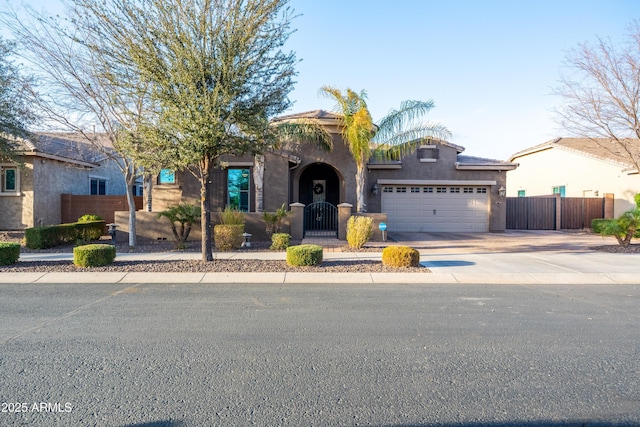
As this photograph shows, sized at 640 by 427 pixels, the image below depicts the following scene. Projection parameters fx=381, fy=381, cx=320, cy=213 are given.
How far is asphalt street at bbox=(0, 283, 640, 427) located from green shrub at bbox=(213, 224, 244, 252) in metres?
5.59

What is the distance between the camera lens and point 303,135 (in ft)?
54.4

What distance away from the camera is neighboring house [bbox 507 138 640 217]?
2192cm

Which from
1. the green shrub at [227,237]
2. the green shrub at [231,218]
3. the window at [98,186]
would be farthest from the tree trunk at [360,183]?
the window at [98,186]

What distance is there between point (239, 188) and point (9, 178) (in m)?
10.7

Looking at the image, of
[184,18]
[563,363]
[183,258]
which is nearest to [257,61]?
[184,18]

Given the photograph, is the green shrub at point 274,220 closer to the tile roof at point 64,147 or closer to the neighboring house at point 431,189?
the neighboring house at point 431,189

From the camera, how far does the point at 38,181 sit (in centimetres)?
1773

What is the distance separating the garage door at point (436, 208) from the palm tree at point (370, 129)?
4033 millimetres

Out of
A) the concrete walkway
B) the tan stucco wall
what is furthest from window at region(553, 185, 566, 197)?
the concrete walkway

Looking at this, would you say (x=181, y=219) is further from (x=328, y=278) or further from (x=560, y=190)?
(x=560, y=190)

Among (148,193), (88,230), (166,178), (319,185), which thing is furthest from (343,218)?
(88,230)

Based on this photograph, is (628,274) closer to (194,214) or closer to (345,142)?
(345,142)

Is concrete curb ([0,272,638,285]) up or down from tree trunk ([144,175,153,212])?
down

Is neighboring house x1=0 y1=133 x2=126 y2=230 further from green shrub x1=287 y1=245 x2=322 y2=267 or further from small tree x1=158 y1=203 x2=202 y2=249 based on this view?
green shrub x1=287 y1=245 x2=322 y2=267
